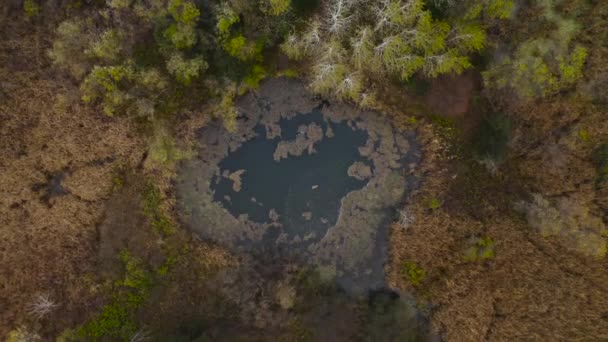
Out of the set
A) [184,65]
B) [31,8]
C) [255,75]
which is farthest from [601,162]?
[31,8]

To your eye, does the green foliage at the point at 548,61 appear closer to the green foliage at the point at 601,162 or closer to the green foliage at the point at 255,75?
the green foliage at the point at 601,162

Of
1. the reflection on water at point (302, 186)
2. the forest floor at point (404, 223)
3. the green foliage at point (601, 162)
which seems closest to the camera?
the green foliage at point (601, 162)

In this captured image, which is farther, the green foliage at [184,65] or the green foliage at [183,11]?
the green foliage at [184,65]

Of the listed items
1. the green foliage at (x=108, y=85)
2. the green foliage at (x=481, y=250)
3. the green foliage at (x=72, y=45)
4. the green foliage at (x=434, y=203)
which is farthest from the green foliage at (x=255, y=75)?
the green foliage at (x=481, y=250)

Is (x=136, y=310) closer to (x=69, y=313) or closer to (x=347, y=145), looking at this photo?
(x=69, y=313)

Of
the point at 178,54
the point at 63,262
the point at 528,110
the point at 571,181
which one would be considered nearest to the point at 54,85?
the point at 178,54

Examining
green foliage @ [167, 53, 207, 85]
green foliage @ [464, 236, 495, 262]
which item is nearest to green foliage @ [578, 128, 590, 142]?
green foliage @ [464, 236, 495, 262]
